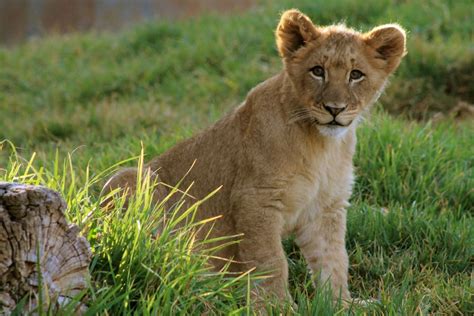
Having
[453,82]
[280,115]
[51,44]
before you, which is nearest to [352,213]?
[280,115]

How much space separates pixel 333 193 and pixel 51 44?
796 cm

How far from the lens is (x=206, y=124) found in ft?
23.4

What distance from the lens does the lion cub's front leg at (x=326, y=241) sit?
4488 millimetres

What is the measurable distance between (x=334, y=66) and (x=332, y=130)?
32 centimetres

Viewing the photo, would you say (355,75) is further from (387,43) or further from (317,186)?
(317,186)

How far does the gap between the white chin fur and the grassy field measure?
2.54 feet

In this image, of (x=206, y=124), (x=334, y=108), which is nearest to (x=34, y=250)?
(x=334, y=108)

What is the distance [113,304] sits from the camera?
326 cm

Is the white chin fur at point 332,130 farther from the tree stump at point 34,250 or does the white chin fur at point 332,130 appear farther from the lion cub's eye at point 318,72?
the tree stump at point 34,250

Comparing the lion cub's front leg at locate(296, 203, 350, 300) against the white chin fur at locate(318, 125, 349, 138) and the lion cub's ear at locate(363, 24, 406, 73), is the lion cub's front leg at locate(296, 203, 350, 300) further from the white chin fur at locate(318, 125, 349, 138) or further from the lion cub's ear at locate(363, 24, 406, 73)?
the lion cub's ear at locate(363, 24, 406, 73)

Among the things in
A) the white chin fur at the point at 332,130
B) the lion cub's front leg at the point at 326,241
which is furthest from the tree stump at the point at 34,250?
the lion cub's front leg at the point at 326,241

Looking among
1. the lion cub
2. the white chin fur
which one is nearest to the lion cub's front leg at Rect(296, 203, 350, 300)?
the lion cub

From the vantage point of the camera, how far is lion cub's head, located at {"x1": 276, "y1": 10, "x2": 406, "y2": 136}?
4156 mm

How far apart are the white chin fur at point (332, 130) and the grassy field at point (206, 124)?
773 millimetres
